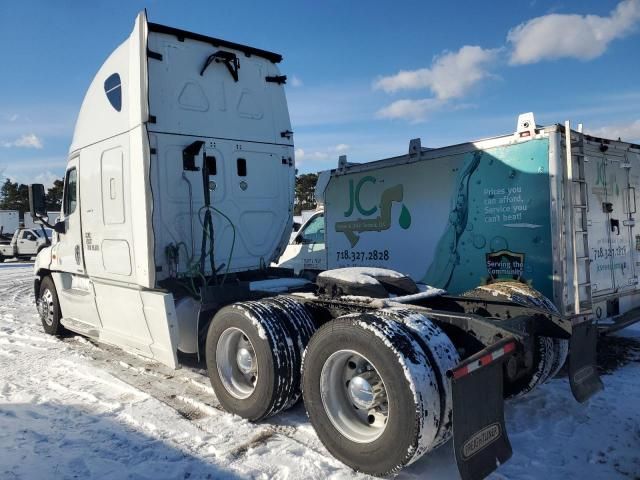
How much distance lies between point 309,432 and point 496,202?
145 inches

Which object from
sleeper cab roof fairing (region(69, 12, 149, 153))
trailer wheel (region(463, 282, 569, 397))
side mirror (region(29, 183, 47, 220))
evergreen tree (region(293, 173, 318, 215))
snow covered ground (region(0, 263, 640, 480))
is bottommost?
snow covered ground (region(0, 263, 640, 480))

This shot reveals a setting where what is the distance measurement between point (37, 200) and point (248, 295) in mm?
3712

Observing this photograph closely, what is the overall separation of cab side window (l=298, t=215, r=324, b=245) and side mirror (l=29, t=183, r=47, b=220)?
4.45 meters

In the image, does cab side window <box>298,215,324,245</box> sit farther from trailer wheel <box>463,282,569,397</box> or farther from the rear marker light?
the rear marker light

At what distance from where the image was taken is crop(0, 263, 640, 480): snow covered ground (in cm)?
325

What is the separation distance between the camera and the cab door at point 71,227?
20.4 ft

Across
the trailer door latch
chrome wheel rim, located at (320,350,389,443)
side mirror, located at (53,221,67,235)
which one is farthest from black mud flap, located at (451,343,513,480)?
side mirror, located at (53,221,67,235)

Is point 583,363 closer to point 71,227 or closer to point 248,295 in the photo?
point 248,295

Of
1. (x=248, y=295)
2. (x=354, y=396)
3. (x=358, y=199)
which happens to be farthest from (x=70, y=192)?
(x=354, y=396)

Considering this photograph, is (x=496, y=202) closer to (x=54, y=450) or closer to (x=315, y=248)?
(x=315, y=248)

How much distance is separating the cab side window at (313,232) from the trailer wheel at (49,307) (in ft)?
14.1

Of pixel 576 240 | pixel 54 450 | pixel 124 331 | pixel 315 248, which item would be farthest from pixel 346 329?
pixel 315 248

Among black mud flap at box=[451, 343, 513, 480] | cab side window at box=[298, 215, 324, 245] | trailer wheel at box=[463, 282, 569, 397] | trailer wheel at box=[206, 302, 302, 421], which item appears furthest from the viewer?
cab side window at box=[298, 215, 324, 245]

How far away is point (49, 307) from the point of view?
7.41m
